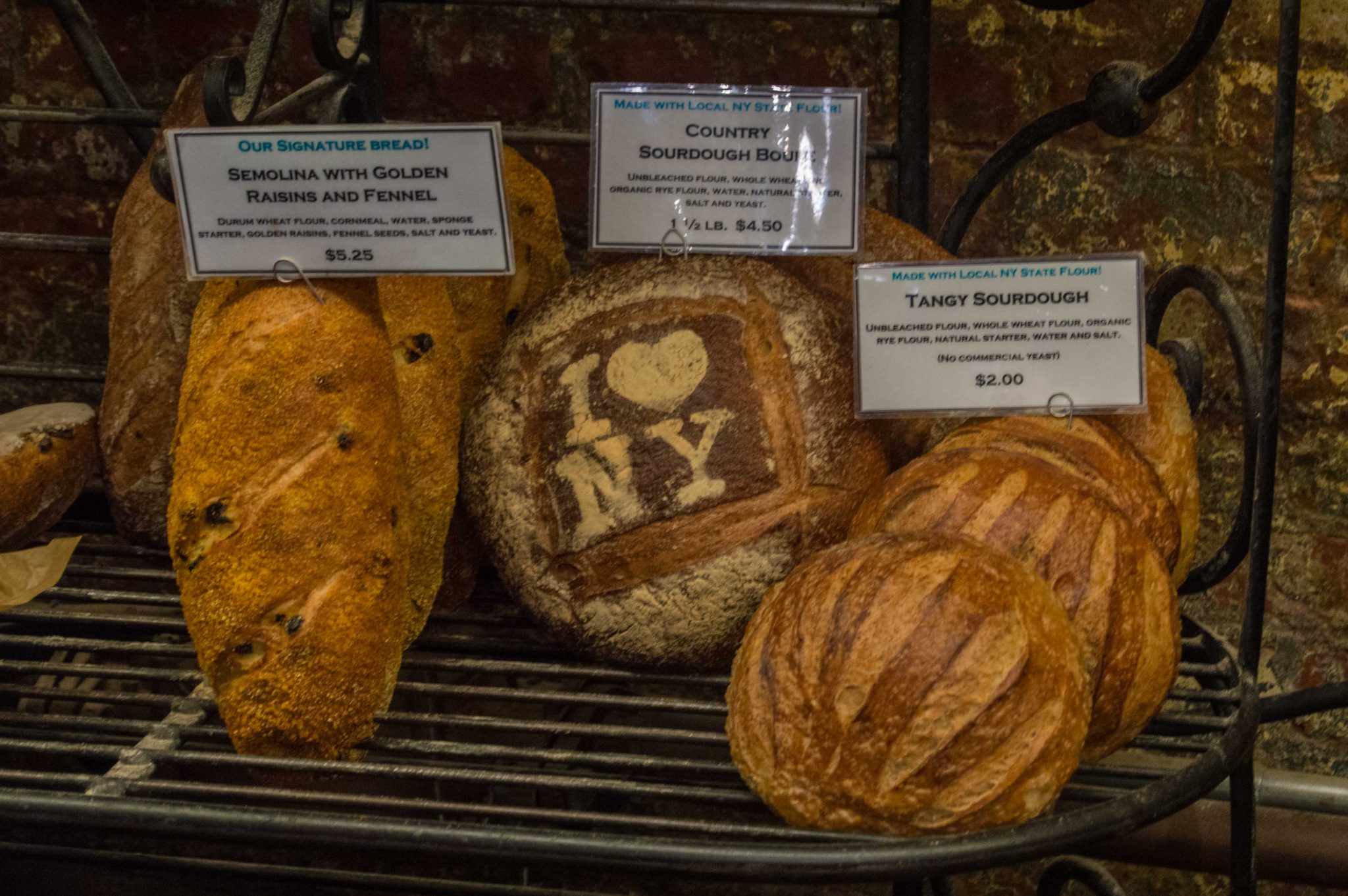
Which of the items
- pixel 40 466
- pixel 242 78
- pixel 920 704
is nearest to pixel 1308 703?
pixel 920 704

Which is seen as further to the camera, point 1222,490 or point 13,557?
point 1222,490

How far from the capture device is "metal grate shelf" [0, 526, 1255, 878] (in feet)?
2.30

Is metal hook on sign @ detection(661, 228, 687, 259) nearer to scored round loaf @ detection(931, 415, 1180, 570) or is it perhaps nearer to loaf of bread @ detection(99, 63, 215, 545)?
scored round loaf @ detection(931, 415, 1180, 570)

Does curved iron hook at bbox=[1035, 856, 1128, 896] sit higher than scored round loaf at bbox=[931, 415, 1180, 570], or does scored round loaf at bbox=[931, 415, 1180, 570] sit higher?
scored round loaf at bbox=[931, 415, 1180, 570]

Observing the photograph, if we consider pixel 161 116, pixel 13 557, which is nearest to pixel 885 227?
pixel 161 116

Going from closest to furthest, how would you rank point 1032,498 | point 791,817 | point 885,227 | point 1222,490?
1. point 791,817
2. point 1032,498
3. point 885,227
4. point 1222,490

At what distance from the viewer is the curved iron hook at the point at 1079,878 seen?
3.39 feet

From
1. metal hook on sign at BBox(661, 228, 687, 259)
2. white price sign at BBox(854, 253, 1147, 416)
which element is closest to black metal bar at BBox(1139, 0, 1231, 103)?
white price sign at BBox(854, 253, 1147, 416)

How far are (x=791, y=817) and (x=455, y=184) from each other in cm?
56

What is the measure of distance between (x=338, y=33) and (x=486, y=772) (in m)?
0.90

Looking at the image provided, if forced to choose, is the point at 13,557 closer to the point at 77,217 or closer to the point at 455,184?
the point at 77,217

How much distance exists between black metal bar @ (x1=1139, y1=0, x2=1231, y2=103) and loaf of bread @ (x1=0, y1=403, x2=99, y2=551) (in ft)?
3.64

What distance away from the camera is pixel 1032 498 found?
85cm

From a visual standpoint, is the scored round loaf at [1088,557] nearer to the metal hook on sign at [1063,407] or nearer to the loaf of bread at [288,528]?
the metal hook on sign at [1063,407]
